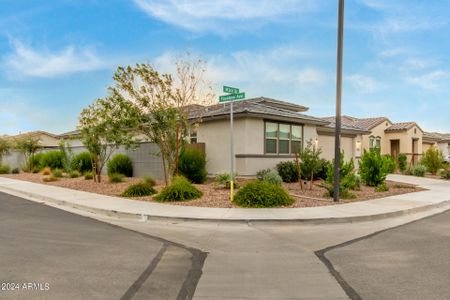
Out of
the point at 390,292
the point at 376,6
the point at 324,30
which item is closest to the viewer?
the point at 390,292

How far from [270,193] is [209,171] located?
799 centimetres

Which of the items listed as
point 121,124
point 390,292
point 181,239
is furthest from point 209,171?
point 390,292

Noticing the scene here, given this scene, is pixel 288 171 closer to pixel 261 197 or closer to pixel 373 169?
pixel 373 169

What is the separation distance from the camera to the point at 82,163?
25203 millimetres

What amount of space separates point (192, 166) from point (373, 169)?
8.71m

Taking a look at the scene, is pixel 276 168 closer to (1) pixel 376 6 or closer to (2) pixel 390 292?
(1) pixel 376 6

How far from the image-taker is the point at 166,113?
15.0 metres

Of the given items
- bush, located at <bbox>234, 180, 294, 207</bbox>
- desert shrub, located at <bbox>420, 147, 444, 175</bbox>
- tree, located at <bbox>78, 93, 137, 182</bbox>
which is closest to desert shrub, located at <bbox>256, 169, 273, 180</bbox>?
bush, located at <bbox>234, 180, 294, 207</bbox>

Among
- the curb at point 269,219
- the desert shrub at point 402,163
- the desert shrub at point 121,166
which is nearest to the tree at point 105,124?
the desert shrub at point 121,166

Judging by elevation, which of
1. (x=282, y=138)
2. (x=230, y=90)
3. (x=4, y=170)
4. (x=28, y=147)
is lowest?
(x=4, y=170)

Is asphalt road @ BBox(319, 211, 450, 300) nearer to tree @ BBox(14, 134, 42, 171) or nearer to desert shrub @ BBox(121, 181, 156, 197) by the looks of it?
desert shrub @ BBox(121, 181, 156, 197)

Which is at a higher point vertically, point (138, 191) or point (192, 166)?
point (192, 166)

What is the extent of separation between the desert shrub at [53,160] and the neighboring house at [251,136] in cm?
1355

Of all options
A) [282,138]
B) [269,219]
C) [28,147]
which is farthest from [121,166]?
[269,219]
